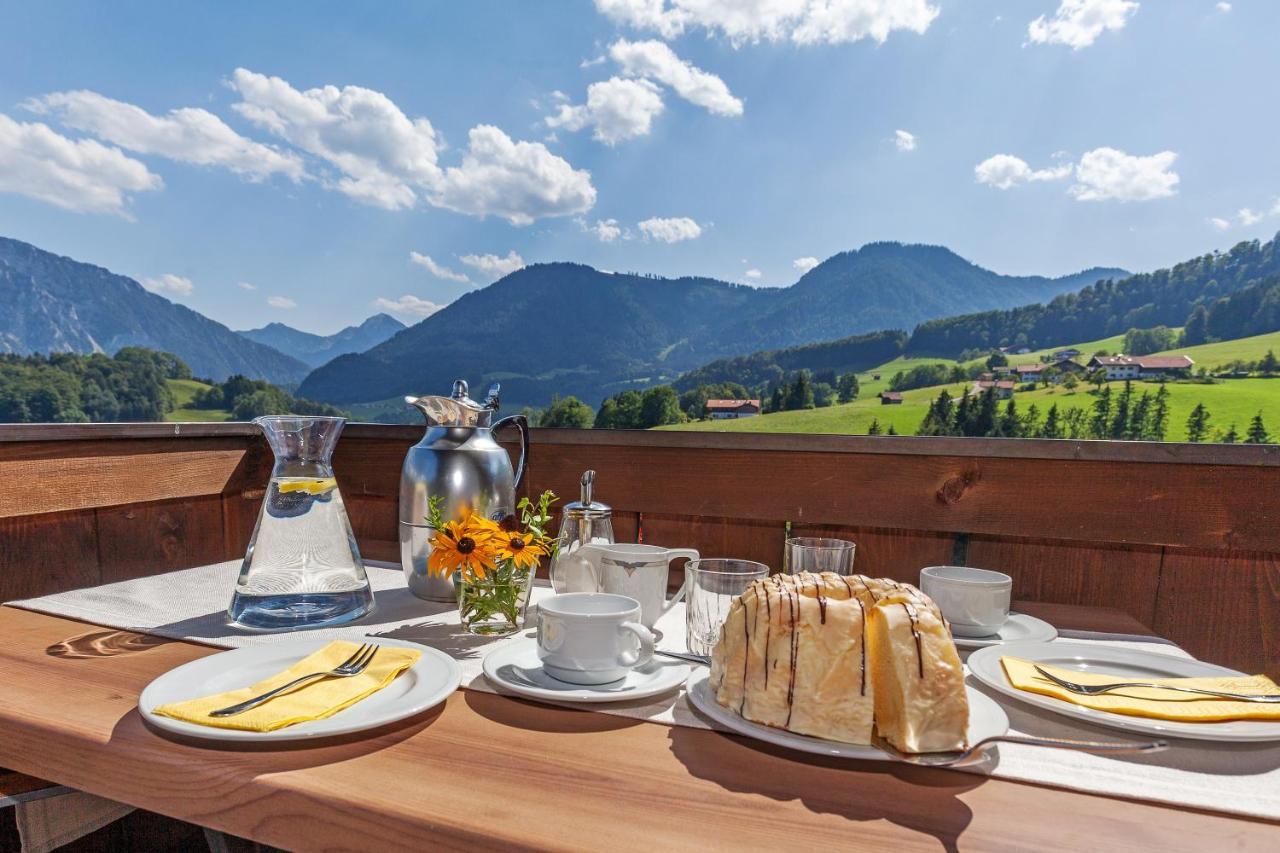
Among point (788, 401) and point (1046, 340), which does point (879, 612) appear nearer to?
point (788, 401)

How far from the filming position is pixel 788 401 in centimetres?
2369

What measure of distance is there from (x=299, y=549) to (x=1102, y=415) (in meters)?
31.0

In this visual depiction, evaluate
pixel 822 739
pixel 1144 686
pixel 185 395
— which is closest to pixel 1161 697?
pixel 1144 686

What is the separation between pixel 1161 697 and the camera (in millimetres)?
671

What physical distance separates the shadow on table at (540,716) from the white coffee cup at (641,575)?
227 mm

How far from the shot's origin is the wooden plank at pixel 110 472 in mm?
1452

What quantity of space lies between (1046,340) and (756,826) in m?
39.7

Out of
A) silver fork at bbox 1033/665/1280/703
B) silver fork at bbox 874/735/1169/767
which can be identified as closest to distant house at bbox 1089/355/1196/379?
silver fork at bbox 1033/665/1280/703

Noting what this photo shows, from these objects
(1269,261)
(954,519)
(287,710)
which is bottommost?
(287,710)

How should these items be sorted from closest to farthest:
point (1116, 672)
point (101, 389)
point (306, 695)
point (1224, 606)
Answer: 1. point (306, 695)
2. point (1116, 672)
3. point (1224, 606)
4. point (101, 389)

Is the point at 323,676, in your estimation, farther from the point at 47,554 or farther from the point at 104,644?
the point at 47,554

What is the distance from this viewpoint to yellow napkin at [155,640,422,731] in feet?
1.92

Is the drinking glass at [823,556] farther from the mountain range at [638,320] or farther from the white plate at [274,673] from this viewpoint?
the mountain range at [638,320]

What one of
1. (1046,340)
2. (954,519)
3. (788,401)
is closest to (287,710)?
(954,519)
